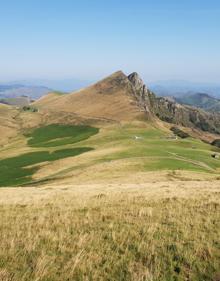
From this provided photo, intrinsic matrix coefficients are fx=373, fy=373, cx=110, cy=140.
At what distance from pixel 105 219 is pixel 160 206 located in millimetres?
4358

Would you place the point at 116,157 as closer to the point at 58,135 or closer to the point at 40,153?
the point at 40,153

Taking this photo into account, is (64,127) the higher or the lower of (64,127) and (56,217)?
the lower

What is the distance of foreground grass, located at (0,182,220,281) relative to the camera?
32.9ft

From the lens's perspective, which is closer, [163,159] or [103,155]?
[163,159]

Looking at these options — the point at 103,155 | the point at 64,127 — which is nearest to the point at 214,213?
the point at 103,155

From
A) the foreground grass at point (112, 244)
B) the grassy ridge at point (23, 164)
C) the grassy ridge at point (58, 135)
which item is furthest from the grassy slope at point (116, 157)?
the foreground grass at point (112, 244)

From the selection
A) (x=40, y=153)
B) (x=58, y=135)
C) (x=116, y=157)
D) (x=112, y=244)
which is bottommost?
(x=58, y=135)

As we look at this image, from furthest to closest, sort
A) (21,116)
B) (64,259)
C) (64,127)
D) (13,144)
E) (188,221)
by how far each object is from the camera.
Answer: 1. (21,116)
2. (64,127)
3. (13,144)
4. (188,221)
5. (64,259)

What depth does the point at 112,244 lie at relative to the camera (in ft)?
39.8

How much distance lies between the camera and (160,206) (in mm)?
19141

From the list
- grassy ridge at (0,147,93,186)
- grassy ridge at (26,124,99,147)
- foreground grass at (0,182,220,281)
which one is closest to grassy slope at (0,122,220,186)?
grassy ridge at (0,147,93,186)

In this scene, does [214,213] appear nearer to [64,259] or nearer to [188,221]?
[188,221]

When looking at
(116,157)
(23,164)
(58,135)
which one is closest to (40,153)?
(23,164)

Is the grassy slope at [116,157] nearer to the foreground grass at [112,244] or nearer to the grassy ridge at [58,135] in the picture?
the grassy ridge at [58,135]
